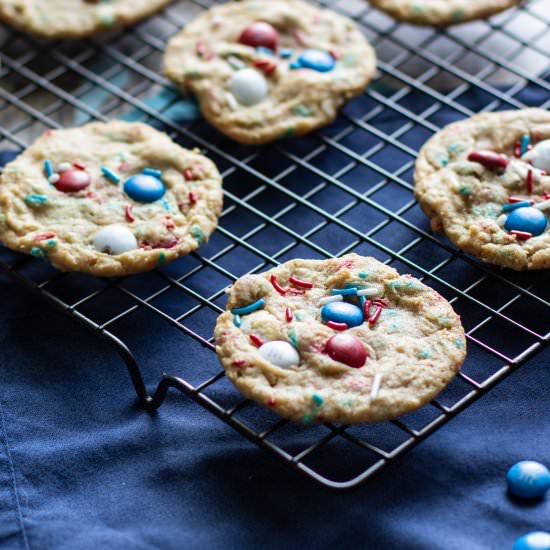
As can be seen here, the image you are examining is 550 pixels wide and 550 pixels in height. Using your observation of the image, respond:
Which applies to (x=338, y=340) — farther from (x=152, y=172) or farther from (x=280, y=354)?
(x=152, y=172)

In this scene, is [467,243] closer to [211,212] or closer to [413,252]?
[413,252]

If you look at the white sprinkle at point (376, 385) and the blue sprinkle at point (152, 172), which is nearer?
the white sprinkle at point (376, 385)

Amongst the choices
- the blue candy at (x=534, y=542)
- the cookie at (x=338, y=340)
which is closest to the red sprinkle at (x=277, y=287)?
the cookie at (x=338, y=340)

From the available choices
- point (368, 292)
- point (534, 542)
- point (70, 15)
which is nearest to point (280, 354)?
point (368, 292)

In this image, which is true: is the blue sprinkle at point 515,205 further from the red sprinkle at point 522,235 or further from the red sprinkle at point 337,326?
the red sprinkle at point 337,326

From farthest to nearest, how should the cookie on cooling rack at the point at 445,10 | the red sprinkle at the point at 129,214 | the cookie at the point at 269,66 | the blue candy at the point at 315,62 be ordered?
the cookie on cooling rack at the point at 445,10 → the blue candy at the point at 315,62 → the cookie at the point at 269,66 → the red sprinkle at the point at 129,214

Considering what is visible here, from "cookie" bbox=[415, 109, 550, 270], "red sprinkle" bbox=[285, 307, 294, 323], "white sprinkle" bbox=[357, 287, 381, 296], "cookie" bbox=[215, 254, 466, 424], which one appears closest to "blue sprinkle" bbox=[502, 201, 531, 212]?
"cookie" bbox=[415, 109, 550, 270]

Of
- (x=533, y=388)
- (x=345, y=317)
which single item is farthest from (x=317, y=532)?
(x=533, y=388)
